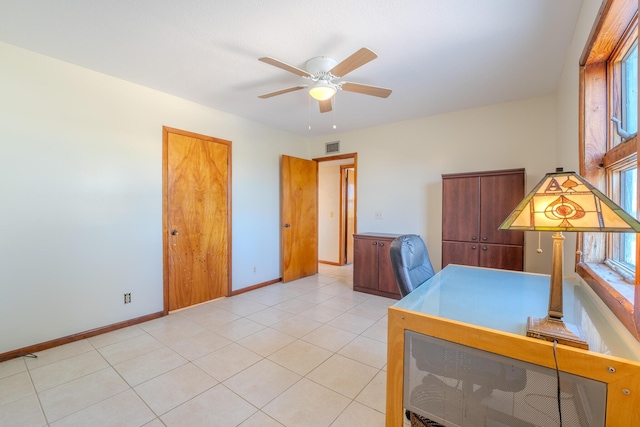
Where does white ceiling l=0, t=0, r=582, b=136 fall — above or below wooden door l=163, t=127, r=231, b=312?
above

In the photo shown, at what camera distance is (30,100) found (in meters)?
2.26

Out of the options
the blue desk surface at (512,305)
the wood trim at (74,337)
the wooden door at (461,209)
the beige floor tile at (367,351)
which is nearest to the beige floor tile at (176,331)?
the wood trim at (74,337)

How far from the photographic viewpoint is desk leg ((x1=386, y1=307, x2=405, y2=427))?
1.16 metres

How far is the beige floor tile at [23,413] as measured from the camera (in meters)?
1.53

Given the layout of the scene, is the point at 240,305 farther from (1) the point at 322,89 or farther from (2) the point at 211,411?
(1) the point at 322,89

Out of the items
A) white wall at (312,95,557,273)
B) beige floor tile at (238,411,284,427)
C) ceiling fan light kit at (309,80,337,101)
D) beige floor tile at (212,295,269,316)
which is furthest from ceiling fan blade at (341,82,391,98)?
beige floor tile at (212,295,269,316)

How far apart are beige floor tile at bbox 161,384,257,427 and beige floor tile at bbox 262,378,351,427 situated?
0.16 meters

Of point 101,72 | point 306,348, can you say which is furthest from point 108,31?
point 306,348

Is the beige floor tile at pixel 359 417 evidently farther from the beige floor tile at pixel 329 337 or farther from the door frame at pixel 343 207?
the door frame at pixel 343 207

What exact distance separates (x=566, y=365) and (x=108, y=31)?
3.18 m

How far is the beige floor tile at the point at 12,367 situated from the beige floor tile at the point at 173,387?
1028mm

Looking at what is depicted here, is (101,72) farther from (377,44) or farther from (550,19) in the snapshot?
(550,19)

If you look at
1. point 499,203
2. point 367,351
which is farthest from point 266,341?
point 499,203

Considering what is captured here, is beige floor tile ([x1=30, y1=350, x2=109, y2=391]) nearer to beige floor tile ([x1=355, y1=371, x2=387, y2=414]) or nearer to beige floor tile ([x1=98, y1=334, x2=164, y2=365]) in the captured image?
beige floor tile ([x1=98, y1=334, x2=164, y2=365])
